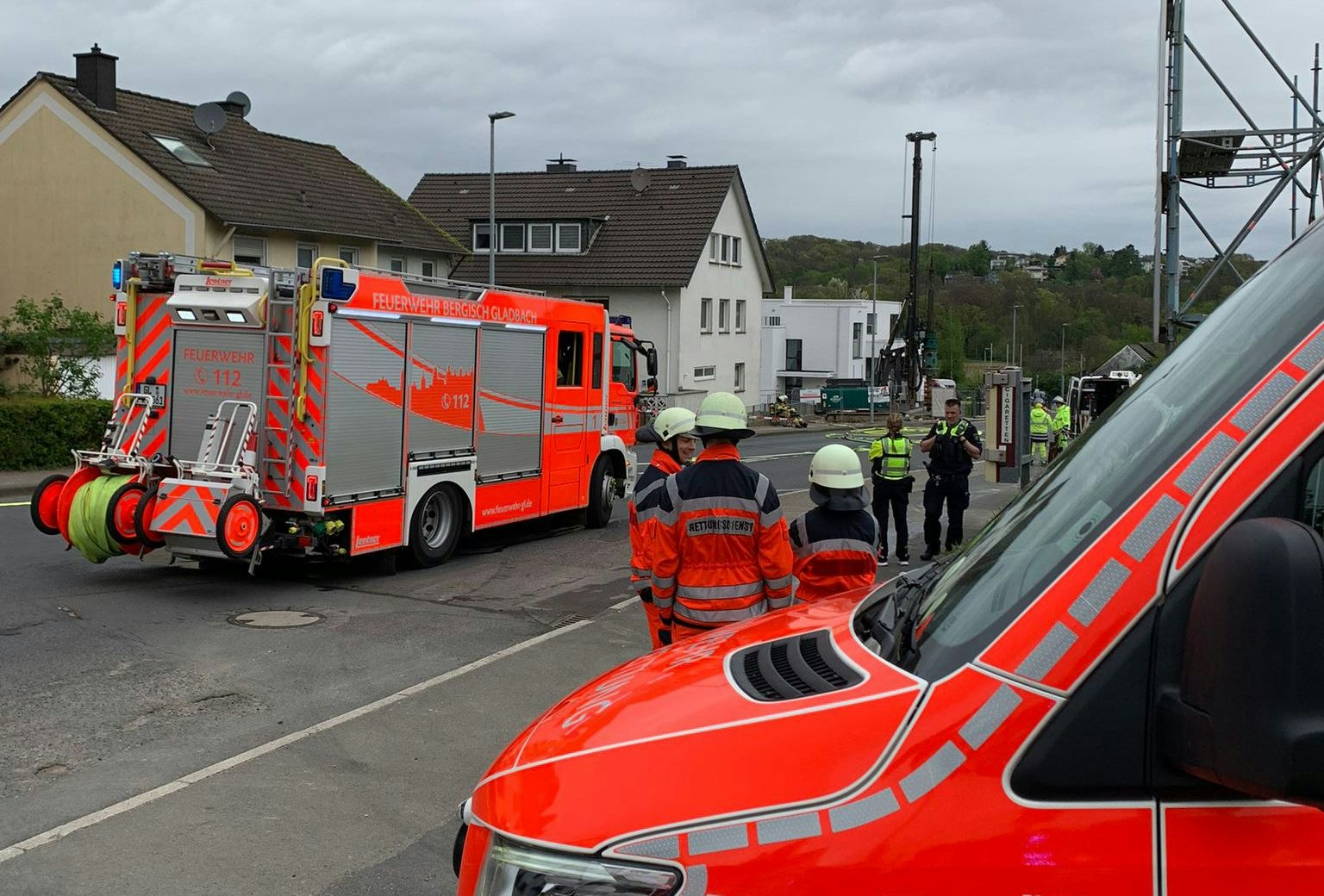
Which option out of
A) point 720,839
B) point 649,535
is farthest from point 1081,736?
point 649,535

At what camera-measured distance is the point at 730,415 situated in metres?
5.66

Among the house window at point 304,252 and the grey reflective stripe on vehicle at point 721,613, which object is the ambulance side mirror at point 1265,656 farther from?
the house window at point 304,252

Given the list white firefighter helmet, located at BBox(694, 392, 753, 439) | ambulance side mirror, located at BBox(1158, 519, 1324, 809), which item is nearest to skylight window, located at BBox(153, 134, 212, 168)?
white firefighter helmet, located at BBox(694, 392, 753, 439)

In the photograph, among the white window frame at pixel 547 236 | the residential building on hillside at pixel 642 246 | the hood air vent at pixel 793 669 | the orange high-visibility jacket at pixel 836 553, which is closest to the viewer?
the hood air vent at pixel 793 669

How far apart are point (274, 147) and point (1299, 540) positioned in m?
38.1

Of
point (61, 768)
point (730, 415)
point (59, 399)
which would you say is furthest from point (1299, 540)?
point (59, 399)

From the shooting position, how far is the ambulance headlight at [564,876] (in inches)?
84.0

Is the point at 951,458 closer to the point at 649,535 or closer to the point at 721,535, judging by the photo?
the point at 649,535

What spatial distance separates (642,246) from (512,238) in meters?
5.32

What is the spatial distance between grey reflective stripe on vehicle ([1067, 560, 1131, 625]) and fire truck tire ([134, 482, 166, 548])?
10214 millimetres

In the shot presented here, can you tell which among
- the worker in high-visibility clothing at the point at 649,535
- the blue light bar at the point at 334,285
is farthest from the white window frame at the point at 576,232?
the worker in high-visibility clothing at the point at 649,535

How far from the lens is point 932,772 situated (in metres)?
2.07

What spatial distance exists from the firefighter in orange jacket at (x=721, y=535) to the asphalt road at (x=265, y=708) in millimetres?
1573

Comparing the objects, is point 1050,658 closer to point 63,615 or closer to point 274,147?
point 63,615
